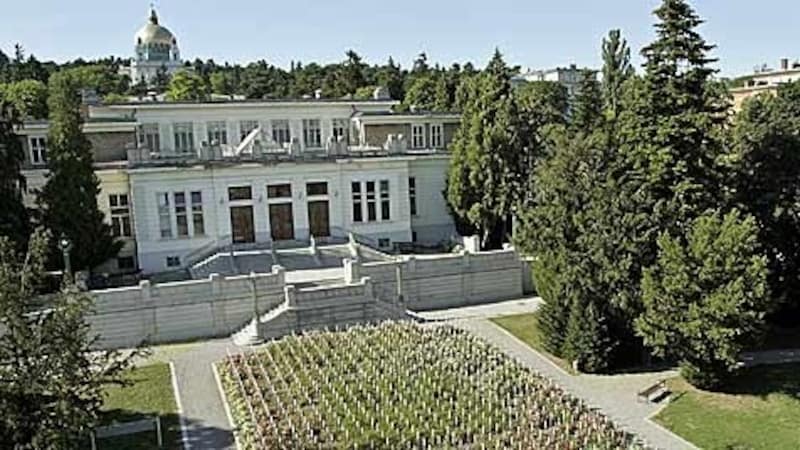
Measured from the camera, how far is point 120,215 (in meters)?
32.0

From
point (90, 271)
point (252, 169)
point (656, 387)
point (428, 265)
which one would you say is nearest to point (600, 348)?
point (656, 387)

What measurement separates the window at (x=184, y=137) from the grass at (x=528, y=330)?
18299mm

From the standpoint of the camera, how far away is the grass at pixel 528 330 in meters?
22.0

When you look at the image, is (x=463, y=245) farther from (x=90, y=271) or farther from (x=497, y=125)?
(x=90, y=271)

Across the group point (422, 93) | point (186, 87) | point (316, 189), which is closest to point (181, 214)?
point (316, 189)

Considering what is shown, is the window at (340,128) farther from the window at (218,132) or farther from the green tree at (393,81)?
the green tree at (393,81)

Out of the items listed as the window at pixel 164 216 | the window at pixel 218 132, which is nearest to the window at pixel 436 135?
the window at pixel 218 132

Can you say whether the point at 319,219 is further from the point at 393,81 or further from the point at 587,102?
the point at 393,81

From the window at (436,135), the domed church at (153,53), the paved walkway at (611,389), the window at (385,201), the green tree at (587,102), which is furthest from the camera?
the domed church at (153,53)

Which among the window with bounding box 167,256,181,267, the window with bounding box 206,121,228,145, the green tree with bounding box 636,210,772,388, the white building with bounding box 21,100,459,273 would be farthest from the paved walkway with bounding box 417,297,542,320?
the window with bounding box 206,121,228,145

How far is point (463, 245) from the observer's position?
34.4 metres

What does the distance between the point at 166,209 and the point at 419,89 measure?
3925 centimetres

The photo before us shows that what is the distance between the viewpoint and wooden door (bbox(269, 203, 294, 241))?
1291 inches

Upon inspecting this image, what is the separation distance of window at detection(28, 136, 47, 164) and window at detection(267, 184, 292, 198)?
417 inches
